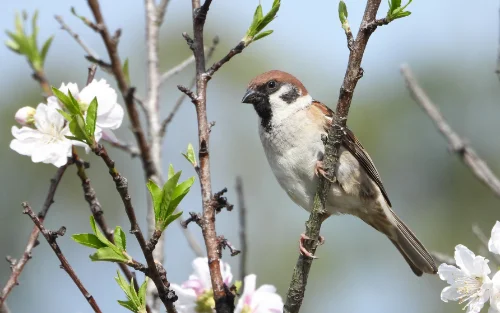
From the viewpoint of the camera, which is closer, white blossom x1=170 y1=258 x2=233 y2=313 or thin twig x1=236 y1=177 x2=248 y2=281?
white blossom x1=170 y1=258 x2=233 y2=313

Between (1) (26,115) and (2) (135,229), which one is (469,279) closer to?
(2) (135,229)

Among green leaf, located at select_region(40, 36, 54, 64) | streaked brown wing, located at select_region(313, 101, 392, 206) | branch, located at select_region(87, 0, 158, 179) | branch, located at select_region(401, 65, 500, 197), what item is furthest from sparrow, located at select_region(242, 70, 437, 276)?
green leaf, located at select_region(40, 36, 54, 64)

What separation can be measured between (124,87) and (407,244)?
1.80m

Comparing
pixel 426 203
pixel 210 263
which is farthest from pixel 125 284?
pixel 426 203

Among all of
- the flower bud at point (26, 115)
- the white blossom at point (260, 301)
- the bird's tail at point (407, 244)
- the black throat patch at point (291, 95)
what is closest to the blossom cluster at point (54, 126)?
the flower bud at point (26, 115)

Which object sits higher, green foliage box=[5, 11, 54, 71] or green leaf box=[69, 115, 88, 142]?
green foliage box=[5, 11, 54, 71]

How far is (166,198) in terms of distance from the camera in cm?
172

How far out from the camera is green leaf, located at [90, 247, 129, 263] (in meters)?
1.61

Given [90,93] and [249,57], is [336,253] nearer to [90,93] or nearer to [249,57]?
[249,57]

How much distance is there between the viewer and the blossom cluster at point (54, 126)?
2055 millimetres

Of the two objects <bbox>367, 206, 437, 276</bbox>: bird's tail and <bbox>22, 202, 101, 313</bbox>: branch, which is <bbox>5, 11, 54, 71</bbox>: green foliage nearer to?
<bbox>22, 202, 101, 313</bbox>: branch

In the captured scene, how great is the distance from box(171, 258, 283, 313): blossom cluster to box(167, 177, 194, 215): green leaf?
0.48 metres

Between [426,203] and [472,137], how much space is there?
1220mm

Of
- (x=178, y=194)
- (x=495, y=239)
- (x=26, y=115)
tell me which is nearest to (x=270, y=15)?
(x=178, y=194)
